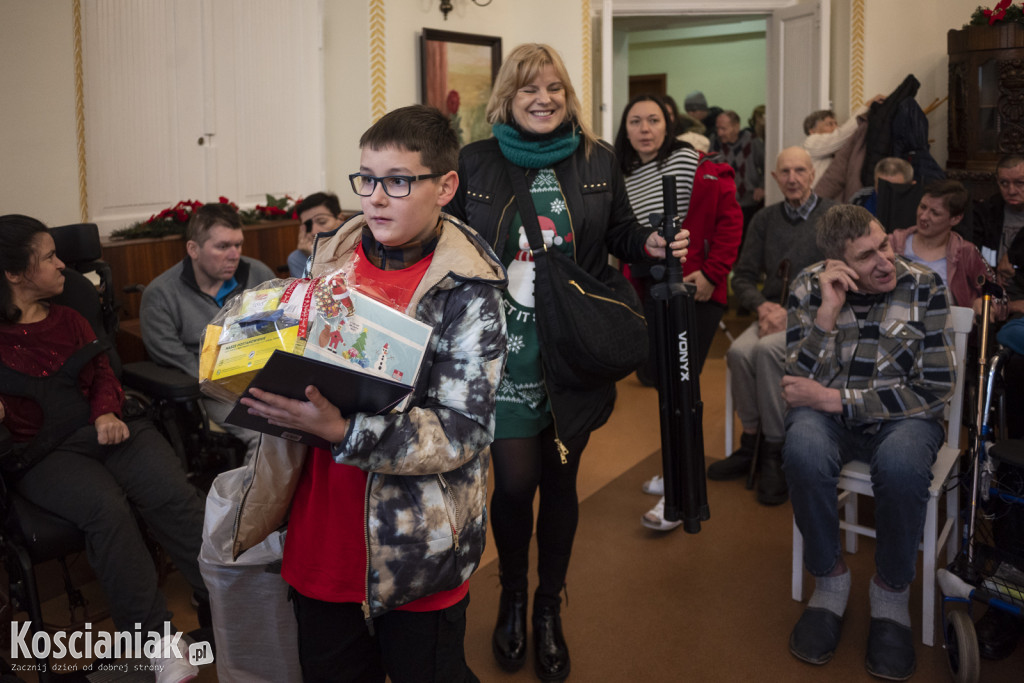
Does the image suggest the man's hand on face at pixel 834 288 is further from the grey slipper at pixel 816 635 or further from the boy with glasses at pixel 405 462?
the boy with glasses at pixel 405 462

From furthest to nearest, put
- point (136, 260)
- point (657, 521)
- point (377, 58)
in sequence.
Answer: point (377, 58) → point (136, 260) → point (657, 521)

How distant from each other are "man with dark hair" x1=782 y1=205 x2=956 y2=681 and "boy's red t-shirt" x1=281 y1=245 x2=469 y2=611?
1.45 metres

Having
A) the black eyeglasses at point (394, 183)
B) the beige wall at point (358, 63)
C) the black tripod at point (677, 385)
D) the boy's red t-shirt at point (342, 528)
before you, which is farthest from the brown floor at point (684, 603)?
the beige wall at point (358, 63)

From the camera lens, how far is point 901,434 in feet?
8.47

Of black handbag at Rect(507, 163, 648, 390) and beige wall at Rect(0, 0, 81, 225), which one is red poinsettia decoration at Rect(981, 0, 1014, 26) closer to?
black handbag at Rect(507, 163, 648, 390)

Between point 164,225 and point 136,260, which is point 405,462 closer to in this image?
point 136,260

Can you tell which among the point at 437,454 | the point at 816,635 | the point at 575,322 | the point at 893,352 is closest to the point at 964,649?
the point at 816,635

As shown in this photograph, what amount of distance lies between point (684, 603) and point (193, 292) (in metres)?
2.02

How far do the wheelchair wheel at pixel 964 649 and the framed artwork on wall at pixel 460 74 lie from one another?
4.16 meters

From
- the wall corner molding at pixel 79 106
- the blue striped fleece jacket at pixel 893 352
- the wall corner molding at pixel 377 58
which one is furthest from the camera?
the wall corner molding at pixel 377 58

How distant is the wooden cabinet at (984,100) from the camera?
611 centimetres

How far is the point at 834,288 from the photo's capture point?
2668mm

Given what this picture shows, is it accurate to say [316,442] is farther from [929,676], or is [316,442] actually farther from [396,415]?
[929,676]

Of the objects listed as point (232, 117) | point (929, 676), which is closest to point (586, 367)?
point (929, 676)
